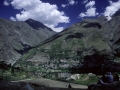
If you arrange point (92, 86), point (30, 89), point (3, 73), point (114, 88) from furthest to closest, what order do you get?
1. point (3, 73)
2. point (92, 86)
3. point (114, 88)
4. point (30, 89)

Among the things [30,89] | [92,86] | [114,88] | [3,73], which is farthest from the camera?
[3,73]

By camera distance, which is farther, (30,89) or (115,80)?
(115,80)

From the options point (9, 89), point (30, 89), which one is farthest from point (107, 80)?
point (9, 89)

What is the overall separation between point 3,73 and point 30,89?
95844mm

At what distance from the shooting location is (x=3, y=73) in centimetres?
10519

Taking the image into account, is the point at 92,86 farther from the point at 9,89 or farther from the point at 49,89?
the point at 9,89

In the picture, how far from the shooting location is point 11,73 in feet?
366

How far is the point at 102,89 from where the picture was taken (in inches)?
645

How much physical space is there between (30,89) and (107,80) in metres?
7.13

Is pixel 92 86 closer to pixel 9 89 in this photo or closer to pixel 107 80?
pixel 107 80

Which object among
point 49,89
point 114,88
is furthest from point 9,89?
point 114,88

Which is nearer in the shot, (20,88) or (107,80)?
(20,88)

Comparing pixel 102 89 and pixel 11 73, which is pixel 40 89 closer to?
pixel 102 89

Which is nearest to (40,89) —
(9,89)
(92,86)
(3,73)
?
(9,89)
